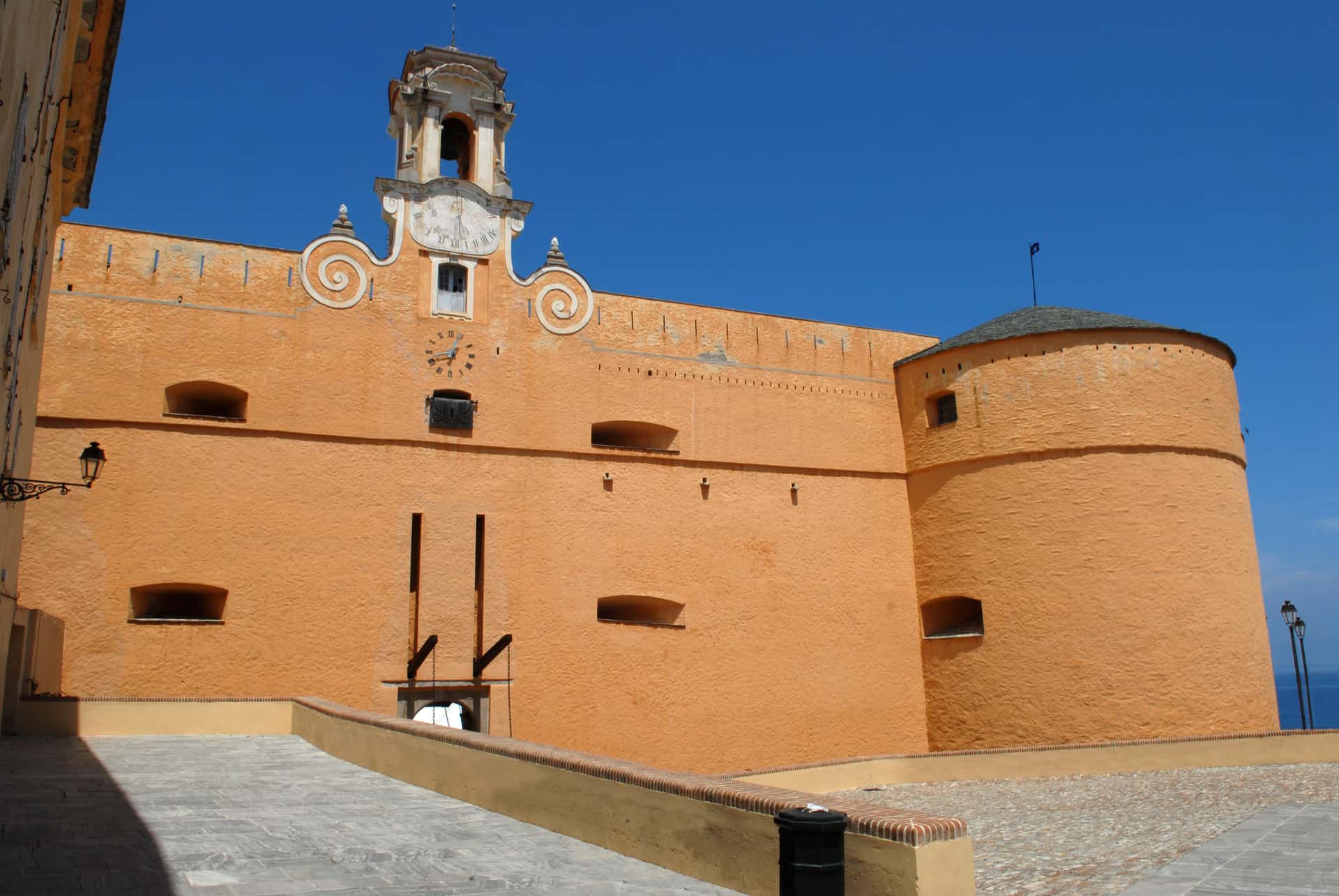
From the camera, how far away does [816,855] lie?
3.93 meters

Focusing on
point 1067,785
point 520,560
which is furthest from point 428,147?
point 1067,785

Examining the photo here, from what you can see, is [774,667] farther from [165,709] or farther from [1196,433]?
[165,709]

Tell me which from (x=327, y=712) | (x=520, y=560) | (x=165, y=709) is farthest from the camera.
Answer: (x=520, y=560)

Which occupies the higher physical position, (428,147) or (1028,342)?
(428,147)

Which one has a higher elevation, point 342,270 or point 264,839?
point 342,270

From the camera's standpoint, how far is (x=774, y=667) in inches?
591

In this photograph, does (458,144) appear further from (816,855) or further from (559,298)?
(816,855)

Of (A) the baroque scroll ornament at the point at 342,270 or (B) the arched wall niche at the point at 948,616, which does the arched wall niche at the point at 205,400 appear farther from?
(B) the arched wall niche at the point at 948,616

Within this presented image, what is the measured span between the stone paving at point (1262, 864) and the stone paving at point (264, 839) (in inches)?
117

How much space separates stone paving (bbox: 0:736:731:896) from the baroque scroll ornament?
7.10 metres

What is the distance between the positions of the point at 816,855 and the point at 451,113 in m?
13.2

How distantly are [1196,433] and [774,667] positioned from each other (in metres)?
6.87

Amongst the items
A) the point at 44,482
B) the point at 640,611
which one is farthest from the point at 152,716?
the point at 640,611

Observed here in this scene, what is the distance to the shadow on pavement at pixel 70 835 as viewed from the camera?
4398mm
